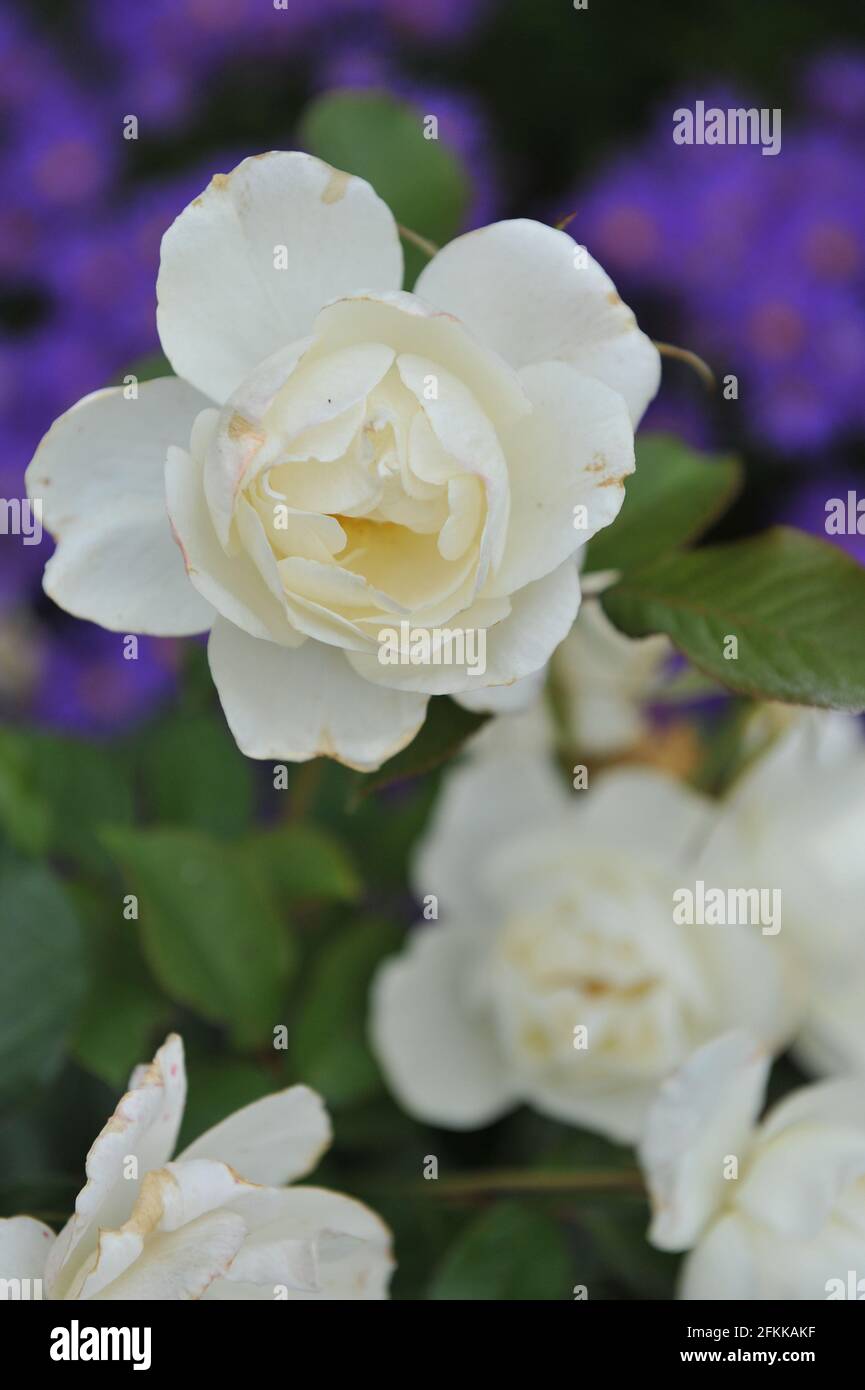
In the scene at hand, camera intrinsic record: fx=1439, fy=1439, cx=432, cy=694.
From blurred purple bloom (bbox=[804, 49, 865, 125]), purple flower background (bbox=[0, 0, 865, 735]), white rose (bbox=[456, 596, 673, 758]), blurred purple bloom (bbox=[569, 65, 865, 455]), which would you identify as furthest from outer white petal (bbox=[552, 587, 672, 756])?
blurred purple bloom (bbox=[804, 49, 865, 125])

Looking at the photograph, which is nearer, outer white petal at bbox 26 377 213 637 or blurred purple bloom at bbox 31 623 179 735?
outer white petal at bbox 26 377 213 637

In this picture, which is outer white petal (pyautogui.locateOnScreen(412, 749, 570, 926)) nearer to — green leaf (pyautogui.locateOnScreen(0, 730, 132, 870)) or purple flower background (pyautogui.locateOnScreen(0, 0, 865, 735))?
green leaf (pyautogui.locateOnScreen(0, 730, 132, 870))

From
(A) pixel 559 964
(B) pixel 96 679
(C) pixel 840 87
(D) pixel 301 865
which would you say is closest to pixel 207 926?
(D) pixel 301 865

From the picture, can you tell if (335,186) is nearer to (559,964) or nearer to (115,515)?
(115,515)

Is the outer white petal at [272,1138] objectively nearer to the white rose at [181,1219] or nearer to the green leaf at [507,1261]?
the white rose at [181,1219]
